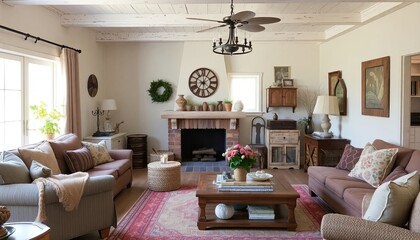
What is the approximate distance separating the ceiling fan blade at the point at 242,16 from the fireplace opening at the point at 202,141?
4.00 m

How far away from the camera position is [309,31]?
6445 mm

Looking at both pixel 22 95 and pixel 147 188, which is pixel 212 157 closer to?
pixel 147 188

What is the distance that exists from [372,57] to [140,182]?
408cm

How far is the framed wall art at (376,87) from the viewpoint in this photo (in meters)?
4.50

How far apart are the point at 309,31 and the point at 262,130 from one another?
7.21ft

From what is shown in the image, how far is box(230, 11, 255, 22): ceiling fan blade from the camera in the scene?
324 cm

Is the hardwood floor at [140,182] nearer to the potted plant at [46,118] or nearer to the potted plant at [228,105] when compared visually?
the potted plant at [46,118]

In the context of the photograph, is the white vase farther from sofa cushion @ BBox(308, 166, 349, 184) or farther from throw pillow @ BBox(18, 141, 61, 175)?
throw pillow @ BBox(18, 141, 61, 175)

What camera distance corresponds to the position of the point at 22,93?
4414 millimetres

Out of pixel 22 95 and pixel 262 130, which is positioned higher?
pixel 22 95

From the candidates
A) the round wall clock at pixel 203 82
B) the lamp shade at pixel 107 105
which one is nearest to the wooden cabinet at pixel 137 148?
the lamp shade at pixel 107 105

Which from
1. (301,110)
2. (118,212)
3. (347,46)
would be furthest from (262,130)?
(118,212)

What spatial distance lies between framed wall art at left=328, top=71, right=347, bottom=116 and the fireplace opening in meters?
2.34

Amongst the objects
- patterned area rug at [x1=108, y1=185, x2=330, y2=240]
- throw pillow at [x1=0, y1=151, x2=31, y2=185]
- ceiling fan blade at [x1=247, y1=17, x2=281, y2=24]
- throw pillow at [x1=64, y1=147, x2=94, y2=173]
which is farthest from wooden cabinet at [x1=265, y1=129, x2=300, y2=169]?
throw pillow at [x1=0, y1=151, x2=31, y2=185]
